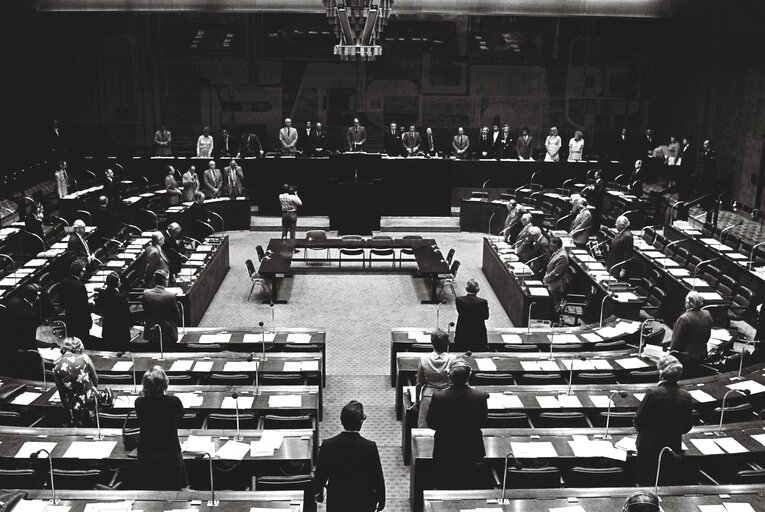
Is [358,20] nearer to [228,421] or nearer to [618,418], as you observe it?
[228,421]

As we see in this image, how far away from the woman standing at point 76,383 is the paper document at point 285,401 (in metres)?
1.81

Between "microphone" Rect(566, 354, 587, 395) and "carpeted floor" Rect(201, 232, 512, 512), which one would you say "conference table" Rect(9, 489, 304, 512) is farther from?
"microphone" Rect(566, 354, 587, 395)

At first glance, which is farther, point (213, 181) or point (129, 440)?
point (213, 181)

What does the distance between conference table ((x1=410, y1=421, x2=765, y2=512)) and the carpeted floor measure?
823mm

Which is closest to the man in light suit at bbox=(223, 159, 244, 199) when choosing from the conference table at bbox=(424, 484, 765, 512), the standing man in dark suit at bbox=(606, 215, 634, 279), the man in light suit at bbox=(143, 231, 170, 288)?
the man in light suit at bbox=(143, 231, 170, 288)

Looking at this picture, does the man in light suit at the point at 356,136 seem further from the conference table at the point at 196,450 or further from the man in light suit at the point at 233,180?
the conference table at the point at 196,450

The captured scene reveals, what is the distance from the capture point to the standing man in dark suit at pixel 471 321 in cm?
1017

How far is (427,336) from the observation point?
11359mm

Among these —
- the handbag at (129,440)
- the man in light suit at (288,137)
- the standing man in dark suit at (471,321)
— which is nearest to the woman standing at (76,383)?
the handbag at (129,440)

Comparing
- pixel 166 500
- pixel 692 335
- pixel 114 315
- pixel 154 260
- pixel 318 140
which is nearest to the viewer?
pixel 166 500

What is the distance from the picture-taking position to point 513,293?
564 inches

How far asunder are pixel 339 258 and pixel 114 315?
786 centimetres

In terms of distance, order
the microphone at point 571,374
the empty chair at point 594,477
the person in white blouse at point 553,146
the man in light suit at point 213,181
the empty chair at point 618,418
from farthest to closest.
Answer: the person in white blouse at point 553,146 < the man in light suit at point 213,181 < the microphone at point 571,374 < the empty chair at point 618,418 < the empty chair at point 594,477

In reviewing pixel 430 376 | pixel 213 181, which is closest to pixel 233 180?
pixel 213 181
